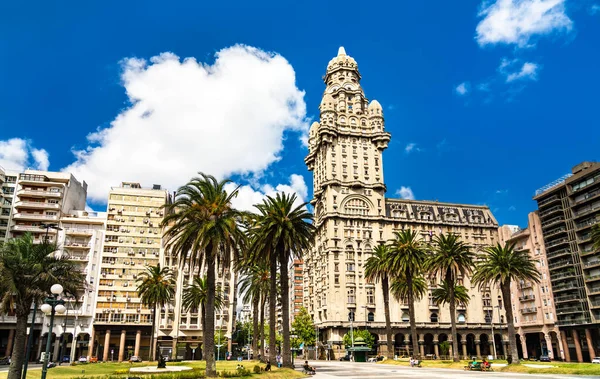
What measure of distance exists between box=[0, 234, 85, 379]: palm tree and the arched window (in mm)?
78640

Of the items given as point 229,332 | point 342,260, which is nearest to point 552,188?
point 342,260

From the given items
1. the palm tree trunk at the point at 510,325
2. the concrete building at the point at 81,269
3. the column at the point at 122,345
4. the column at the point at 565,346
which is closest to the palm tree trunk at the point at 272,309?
the palm tree trunk at the point at 510,325

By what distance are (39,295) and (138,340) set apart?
203 ft

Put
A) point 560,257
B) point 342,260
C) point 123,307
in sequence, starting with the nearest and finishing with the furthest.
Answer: point 560,257, point 123,307, point 342,260

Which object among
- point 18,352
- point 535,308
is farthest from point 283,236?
point 535,308

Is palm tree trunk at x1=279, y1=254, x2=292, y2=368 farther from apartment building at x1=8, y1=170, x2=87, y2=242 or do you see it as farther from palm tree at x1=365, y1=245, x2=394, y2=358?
apartment building at x1=8, y1=170, x2=87, y2=242

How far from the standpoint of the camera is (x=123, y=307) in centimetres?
9925

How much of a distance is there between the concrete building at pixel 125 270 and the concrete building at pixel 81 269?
1743 mm

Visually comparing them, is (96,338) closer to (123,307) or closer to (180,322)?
(123,307)

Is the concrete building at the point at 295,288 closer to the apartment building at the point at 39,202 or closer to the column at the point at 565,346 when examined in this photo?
the apartment building at the point at 39,202

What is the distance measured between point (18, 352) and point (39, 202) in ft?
235

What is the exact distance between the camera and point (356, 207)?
11512 centimetres

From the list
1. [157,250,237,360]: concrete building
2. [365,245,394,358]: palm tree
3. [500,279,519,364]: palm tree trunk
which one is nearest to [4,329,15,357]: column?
[157,250,237,360]: concrete building

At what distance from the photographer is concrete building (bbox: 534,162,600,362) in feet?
272
